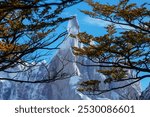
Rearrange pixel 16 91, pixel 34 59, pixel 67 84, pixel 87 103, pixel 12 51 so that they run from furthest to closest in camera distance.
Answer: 1. pixel 16 91
2. pixel 67 84
3. pixel 34 59
4. pixel 12 51
5. pixel 87 103

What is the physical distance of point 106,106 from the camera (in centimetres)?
541

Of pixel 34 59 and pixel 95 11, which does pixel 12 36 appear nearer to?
pixel 34 59

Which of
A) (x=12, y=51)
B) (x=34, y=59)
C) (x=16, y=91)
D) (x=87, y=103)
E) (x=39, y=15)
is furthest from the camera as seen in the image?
(x=16, y=91)

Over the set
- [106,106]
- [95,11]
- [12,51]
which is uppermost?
[95,11]

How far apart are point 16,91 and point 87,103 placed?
9360cm

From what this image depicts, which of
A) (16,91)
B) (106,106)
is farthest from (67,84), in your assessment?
(106,106)

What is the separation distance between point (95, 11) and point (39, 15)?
4671mm

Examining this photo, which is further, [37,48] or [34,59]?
[34,59]

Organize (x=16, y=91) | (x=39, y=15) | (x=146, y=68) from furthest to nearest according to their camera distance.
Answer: (x=16, y=91)
(x=146, y=68)
(x=39, y=15)

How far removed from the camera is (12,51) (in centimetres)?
810

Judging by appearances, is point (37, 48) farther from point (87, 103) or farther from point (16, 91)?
point (16, 91)

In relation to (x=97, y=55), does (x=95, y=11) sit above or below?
above

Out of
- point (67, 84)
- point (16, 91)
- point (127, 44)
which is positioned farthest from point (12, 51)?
point (16, 91)

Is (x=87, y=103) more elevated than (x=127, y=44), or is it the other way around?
(x=127, y=44)
